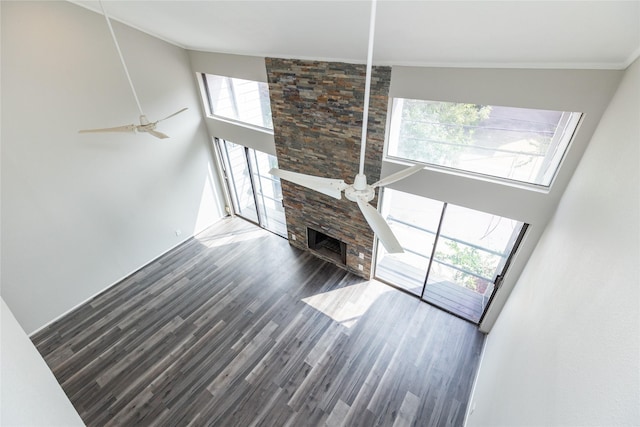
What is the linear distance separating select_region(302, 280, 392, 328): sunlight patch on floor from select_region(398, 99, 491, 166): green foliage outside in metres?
2.67

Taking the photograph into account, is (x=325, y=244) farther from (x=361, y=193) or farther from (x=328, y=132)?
(x=361, y=193)

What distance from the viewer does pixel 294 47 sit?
3908mm

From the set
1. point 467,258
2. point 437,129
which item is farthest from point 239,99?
point 467,258

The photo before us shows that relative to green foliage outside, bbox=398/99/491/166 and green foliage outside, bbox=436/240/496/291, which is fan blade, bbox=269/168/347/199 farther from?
green foliage outside, bbox=436/240/496/291

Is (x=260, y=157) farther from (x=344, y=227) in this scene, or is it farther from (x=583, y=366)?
(x=583, y=366)

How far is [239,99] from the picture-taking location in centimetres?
591

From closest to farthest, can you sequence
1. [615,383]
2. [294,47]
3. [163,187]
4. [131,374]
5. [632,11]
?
[615,383], [632,11], [294,47], [131,374], [163,187]

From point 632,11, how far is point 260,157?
5672 mm

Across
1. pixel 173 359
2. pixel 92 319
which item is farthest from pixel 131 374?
pixel 92 319

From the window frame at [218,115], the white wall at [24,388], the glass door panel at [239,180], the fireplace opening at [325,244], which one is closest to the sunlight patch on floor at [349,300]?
the fireplace opening at [325,244]

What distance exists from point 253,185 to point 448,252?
445cm

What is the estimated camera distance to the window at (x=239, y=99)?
5525 millimetres

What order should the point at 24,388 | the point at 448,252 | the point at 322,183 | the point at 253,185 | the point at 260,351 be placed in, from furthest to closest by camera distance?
the point at 253,185, the point at 448,252, the point at 260,351, the point at 322,183, the point at 24,388

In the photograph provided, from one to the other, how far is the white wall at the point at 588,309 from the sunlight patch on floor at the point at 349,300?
91.5 inches
